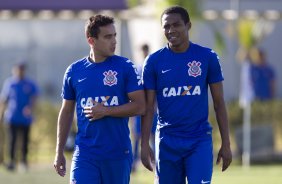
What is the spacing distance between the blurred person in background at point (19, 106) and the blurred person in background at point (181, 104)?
1109 cm

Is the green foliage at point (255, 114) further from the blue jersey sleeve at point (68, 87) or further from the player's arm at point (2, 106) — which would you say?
the blue jersey sleeve at point (68, 87)

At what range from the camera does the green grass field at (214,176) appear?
17.7m

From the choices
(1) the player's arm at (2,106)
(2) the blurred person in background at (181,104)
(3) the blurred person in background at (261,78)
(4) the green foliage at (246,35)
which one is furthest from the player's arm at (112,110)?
(4) the green foliage at (246,35)

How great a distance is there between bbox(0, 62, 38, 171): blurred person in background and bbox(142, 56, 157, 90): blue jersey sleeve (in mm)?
11028

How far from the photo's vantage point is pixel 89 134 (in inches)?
392

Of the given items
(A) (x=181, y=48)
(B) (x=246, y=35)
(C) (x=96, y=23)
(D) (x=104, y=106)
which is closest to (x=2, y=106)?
(B) (x=246, y=35)

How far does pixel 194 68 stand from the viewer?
33.4 ft

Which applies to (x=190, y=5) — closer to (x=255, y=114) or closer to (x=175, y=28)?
(x=255, y=114)

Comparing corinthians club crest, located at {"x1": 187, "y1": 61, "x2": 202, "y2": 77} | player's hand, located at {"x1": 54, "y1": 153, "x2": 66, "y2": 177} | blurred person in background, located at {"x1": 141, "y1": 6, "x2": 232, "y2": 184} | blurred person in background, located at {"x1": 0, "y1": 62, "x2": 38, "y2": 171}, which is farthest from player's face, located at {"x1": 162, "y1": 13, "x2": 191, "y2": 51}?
blurred person in background, located at {"x1": 0, "y1": 62, "x2": 38, "y2": 171}

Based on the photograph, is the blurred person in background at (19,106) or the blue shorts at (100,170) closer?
the blue shorts at (100,170)

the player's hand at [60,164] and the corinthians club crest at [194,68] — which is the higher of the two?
the corinthians club crest at [194,68]

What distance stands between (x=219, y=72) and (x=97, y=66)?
1129mm

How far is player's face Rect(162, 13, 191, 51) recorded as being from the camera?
397 inches

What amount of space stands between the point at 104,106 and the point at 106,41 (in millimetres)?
586
